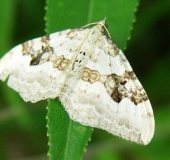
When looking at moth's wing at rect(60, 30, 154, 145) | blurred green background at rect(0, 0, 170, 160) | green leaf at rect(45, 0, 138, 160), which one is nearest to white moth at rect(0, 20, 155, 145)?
moth's wing at rect(60, 30, 154, 145)

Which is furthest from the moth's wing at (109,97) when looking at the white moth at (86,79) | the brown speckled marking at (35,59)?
the brown speckled marking at (35,59)

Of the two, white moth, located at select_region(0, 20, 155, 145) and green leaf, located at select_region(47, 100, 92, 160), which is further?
white moth, located at select_region(0, 20, 155, 145)

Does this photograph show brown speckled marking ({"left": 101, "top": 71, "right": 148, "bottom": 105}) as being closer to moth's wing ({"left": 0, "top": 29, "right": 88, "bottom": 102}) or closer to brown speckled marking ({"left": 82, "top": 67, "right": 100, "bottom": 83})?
brown speckled marking ({"left": 82, "top": 67, "right": 100, "bottom": 83})

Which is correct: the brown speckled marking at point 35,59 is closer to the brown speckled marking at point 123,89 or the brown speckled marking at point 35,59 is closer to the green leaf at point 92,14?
the green leaf at point 92,14

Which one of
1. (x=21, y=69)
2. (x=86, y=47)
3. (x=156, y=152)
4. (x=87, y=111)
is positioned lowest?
(x=156, y=152)

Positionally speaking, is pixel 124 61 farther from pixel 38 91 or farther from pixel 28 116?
pixel 28 116

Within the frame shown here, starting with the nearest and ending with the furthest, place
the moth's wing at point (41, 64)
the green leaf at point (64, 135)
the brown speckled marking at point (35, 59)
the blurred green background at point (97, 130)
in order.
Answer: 1. the green leaf at point (64, 135)
2. the moth's wing at point (41, 64)
3. the brown speckled marking at point (35, 59)
4. the blurred green background at point (97, 130)

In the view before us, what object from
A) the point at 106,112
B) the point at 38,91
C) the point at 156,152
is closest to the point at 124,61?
the point at 106,112
